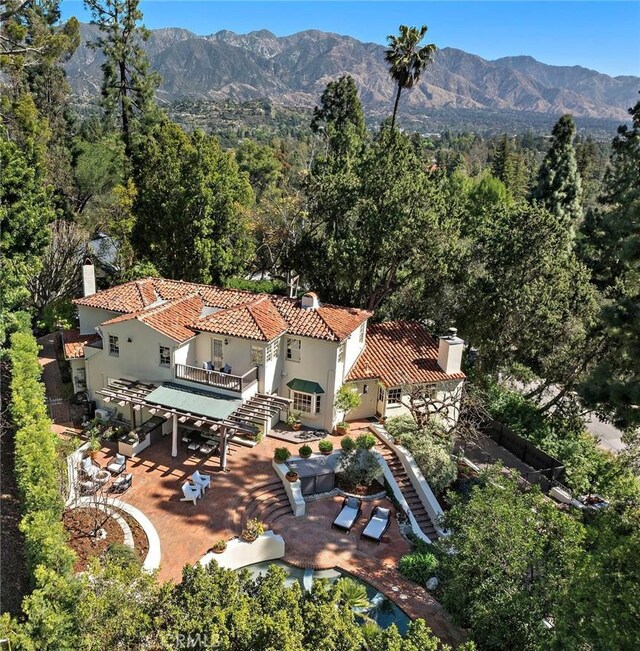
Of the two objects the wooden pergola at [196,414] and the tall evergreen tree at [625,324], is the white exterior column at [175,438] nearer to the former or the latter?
the wooden pergola at [196,414]

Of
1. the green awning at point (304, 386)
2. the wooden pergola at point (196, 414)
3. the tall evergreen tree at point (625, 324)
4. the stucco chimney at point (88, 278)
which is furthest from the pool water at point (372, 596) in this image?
the stucco chimney at point (88, 278)

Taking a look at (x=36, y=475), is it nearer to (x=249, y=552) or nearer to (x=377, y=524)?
(x=249, y=552)

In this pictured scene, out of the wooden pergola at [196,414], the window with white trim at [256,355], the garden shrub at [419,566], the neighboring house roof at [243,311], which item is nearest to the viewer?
the garden shrub at [419,566]

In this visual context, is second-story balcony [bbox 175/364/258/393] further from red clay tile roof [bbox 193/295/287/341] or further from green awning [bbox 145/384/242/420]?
red clay tile roof [bbox 193/295/287/341]

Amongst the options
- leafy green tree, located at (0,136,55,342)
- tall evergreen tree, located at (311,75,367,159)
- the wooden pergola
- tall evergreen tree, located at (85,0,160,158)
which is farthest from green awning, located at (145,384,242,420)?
tall evergreen tree, located at (311,75,367,159)

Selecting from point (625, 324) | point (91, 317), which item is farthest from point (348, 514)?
point (91, 317)

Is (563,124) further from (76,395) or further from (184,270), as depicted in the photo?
(76,395)
